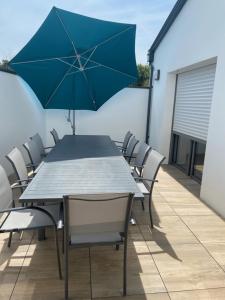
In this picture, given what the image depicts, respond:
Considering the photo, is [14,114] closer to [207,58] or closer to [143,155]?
[143,155]

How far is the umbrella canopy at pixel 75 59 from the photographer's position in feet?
11.8

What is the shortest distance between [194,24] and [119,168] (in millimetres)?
2951

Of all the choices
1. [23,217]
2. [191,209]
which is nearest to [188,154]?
[191,209]

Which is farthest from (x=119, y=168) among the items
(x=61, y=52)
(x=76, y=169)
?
(x=61, y=52)

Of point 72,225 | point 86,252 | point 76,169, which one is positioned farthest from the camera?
point 76,169

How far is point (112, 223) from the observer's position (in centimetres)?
172

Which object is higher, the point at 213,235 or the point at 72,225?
the point at 72,225

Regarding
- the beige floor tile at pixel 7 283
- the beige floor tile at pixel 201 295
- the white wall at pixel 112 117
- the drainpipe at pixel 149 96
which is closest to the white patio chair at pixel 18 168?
the beige floor tile at pixel 7 283

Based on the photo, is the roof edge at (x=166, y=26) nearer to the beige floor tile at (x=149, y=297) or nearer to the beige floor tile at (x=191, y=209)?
the beige floor tile at (x=191, y=209)

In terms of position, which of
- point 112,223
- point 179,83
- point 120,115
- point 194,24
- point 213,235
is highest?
point 194,24

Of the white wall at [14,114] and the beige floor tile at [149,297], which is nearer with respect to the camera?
the beige floor tile at [149,297]

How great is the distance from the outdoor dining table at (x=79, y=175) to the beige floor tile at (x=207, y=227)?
1076 millimetres

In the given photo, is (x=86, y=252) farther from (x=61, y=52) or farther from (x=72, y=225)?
(x=61, y=52)

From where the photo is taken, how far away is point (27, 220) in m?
2.03
